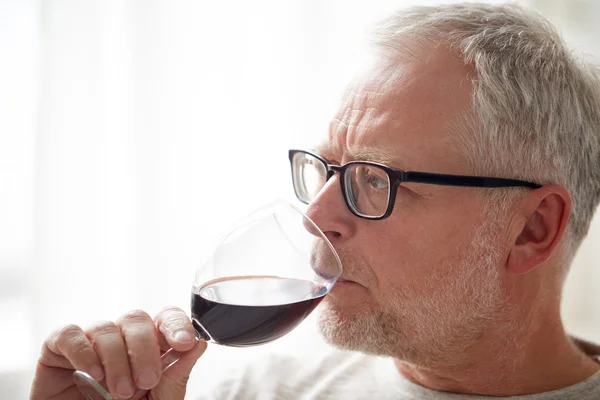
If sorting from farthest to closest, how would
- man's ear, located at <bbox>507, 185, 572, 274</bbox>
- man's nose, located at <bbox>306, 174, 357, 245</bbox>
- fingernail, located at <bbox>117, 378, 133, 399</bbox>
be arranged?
man's ear, located at <bbox>507, 185, 572, 274</bbox>, man's nose, located at <bbox>306, 174, 357, 245</bbox>, fingernail, located at <bbox>117, 378, 133, 399</bbox>

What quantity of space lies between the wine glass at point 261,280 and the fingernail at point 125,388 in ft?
0.09

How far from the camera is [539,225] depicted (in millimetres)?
1530

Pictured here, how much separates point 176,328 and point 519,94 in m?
0.88

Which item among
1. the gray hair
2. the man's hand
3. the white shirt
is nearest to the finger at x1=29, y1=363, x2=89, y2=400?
the man's hand

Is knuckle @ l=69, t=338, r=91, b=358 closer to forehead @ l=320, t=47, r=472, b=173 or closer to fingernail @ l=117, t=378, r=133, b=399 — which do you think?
fingernail @ l=117, t=378, r=133, b=399

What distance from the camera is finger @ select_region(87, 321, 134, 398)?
1075 millimetres

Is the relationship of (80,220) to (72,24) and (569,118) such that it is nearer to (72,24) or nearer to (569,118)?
(72,24)

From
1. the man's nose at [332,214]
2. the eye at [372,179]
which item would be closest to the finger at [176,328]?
the man's nose at [332,214]

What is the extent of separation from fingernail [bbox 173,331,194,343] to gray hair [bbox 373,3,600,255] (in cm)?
68

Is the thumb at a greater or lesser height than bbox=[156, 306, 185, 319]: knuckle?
lesser

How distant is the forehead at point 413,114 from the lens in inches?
56.6

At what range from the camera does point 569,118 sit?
5.07ft

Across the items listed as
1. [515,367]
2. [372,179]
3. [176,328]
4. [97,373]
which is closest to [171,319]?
[176,328]

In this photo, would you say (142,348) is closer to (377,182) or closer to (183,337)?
(183,337)
